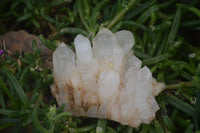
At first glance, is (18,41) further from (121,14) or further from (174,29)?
(174,29)

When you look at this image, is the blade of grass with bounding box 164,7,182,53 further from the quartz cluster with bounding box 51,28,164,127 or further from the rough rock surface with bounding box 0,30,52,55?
the rough rock surface with bounding box 0,30,52,55

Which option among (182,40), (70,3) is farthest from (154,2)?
(70,3)

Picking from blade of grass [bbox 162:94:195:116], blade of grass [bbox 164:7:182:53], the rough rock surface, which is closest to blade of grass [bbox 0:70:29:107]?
the rough rock surface

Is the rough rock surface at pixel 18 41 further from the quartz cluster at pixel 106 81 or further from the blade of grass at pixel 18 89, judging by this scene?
the quartz cluster at pixel 106 81

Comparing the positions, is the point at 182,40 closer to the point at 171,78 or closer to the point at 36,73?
the point at 171,78

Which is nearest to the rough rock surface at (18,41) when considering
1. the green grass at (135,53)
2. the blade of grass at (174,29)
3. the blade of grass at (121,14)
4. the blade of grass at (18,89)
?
the green grass at (135,53)

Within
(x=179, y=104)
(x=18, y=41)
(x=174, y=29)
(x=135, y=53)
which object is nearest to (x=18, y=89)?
(x=18, y=41)
